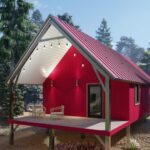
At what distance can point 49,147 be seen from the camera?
456 inches

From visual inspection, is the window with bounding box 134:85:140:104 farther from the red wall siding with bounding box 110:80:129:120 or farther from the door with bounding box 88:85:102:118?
the door with bounding box 88:85:102:118

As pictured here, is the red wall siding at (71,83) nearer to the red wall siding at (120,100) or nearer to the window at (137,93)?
the red wall siding at (120,100)

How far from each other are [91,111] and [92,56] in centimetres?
539

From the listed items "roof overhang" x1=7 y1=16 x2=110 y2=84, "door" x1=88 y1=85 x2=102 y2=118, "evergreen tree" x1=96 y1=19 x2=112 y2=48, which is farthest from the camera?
"evergreen tree" x1=96 y1=19 x2=112 y2=48

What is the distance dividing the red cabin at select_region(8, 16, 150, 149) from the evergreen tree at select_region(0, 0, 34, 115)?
743 centimetres

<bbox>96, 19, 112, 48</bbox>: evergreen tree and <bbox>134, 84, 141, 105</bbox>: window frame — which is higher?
<bbox>96, 19, 112, 48</bbox>: evergreen tree

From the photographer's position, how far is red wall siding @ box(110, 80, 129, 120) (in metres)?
13.2

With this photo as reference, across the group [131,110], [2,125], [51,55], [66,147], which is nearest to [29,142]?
[66,147]

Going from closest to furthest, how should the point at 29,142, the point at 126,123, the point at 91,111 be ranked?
the point at 126,123
the point at 29,142
the point at 91,111

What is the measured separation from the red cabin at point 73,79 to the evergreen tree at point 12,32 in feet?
24.4

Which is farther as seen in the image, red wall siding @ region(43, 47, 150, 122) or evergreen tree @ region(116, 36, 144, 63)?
evergreen tree @ region(116, 36, 144, 63)

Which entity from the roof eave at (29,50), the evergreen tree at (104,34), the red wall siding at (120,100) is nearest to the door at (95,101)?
the red wall siding at (120,100)

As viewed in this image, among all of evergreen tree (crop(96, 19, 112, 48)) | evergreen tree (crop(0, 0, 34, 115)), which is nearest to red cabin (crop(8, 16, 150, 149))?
evergreen tree (crop(0, 0, 34, 115))

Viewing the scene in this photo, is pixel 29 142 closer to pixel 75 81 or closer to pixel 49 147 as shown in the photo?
pixel 49 147
